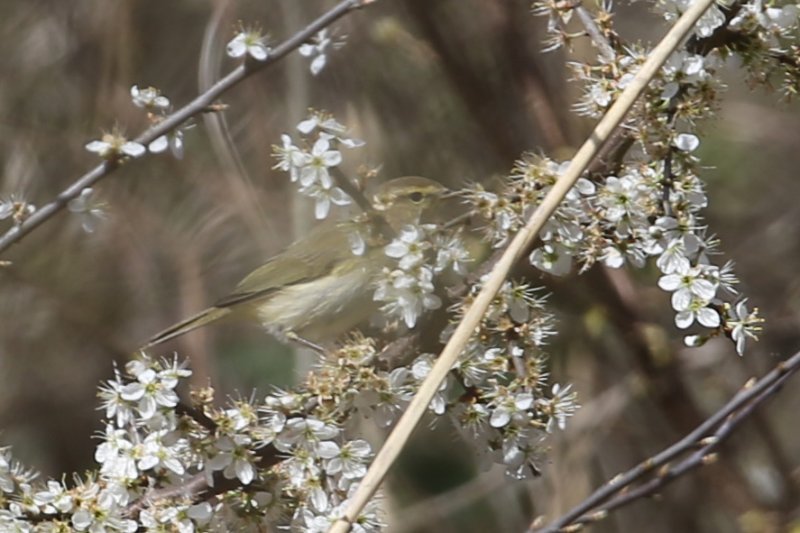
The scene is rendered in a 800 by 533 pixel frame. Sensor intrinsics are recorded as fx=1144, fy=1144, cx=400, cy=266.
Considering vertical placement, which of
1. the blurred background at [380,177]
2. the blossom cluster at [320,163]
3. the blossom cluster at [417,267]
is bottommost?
the blurred background at [380,177]

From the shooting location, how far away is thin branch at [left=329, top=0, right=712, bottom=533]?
1257 mm

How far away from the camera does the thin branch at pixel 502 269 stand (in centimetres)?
126

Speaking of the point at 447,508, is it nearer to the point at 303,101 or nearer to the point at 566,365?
the point at 566,365

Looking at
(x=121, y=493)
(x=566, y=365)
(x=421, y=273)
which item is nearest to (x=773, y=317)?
(x=566, y=365)

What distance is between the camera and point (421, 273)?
1429mm

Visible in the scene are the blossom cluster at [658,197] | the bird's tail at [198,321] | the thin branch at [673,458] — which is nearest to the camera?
the blossom cluster at [658,197]

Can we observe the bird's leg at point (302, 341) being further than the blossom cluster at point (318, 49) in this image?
Yes

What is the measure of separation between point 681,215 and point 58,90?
283 cm

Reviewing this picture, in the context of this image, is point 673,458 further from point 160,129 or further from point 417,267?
Answer: point 160,129

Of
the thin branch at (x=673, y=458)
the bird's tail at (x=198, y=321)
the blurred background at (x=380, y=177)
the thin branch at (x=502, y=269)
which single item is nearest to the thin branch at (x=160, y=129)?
the thin branch at (x=502, y=269)

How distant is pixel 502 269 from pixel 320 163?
296 millimetres

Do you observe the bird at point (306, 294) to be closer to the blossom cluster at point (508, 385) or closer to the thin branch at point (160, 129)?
the thin branch at point (160, 129)

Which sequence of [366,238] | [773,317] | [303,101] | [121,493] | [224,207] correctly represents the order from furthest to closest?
[224,207], [303,101], [773,317], [366,238], [121,493]

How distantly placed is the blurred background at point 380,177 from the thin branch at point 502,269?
52.3 inches
